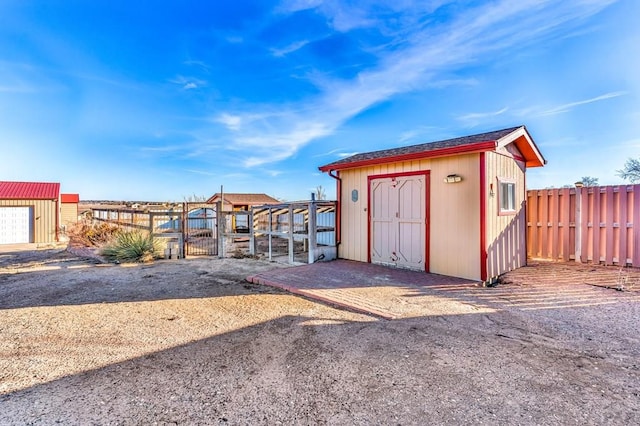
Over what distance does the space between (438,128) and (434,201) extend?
23.2 feet

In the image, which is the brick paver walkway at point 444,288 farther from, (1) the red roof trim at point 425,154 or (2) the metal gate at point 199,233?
(2) the metal gate at point 199,233

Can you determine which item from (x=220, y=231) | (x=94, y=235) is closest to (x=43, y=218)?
(x=94, y=235)

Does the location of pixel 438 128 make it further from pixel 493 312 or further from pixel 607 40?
pixel 493 312

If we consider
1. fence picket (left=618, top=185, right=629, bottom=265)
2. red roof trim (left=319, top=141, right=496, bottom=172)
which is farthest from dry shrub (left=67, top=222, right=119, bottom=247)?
fence picket (left=618, top=185, right=629, bottom=265)

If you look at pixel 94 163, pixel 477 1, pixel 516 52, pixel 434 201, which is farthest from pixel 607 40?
pixel 94 163

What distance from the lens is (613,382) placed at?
233 cm

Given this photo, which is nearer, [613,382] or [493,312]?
[613,382]

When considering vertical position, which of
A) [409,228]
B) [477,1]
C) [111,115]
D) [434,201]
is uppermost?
[477,1]

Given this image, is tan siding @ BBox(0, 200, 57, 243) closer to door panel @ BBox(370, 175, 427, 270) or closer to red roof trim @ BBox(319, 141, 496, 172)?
red roof trim @ BBox(319, 141, 496, 172)

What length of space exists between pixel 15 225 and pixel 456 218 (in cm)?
1883

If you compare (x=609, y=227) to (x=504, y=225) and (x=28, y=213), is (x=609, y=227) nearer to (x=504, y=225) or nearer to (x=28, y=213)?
(x=504, y=225)

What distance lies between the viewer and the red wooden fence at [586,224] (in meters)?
6.70

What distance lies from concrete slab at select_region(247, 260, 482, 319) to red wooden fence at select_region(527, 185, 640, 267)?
12.8 ft

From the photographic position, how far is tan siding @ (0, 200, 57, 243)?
14.3 metres
